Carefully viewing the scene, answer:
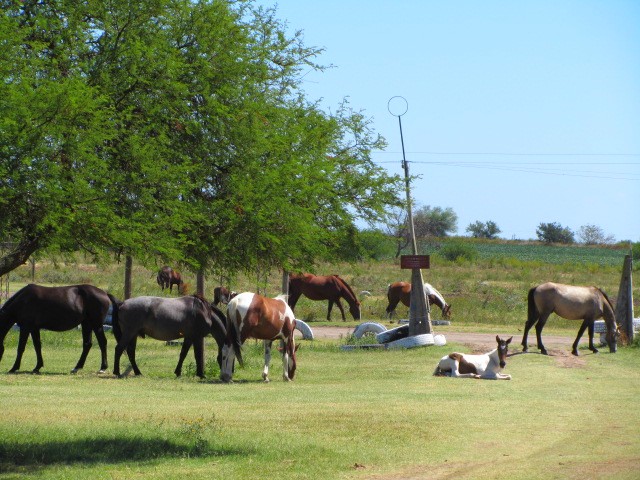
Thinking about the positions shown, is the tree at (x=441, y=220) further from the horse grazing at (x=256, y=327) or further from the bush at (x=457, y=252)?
the horse grazing at (x=256, y=327)

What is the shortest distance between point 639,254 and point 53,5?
83918 mm

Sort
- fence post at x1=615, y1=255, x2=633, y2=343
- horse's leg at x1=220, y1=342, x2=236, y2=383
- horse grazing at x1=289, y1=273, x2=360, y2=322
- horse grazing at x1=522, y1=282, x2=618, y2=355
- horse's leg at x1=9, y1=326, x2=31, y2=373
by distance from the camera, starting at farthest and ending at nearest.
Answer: horse grazing at x1=289, y1=273, x2=360, y2=322 → fence post at x1=615, y1=255, x2=633, y2=343 → horse grazing at x1=522, y1=282, x2=618, y2=355 → horse's leg at x1=9, y1=326, x2=31, y2=373 → horse's leg at x1=220, y1=342, x2=236, y2=383

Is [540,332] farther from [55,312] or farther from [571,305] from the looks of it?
[55,312]

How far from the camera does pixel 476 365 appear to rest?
24.3 metres

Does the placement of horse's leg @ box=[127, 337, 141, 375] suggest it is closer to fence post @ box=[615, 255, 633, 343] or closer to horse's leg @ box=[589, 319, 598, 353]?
horse's leg @ box=[589, 319, 598, 353]

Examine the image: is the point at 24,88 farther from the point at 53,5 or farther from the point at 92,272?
the point at 92,272

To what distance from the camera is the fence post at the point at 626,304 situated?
3247 cm

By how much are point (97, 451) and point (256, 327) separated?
27.3 ft

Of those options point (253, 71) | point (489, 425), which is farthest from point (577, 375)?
point (253, 71)

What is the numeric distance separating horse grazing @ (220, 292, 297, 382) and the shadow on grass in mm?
7419

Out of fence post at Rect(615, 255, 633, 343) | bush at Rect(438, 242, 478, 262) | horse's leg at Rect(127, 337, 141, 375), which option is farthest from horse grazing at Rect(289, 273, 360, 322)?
bush at Rect(438, 242, 478, 262)

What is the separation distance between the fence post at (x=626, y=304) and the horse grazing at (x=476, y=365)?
30.1 feet

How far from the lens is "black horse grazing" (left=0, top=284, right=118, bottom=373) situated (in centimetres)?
2436

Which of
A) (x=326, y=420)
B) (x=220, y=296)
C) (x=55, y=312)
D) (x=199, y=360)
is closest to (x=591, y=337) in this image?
(x=199, y=360)
